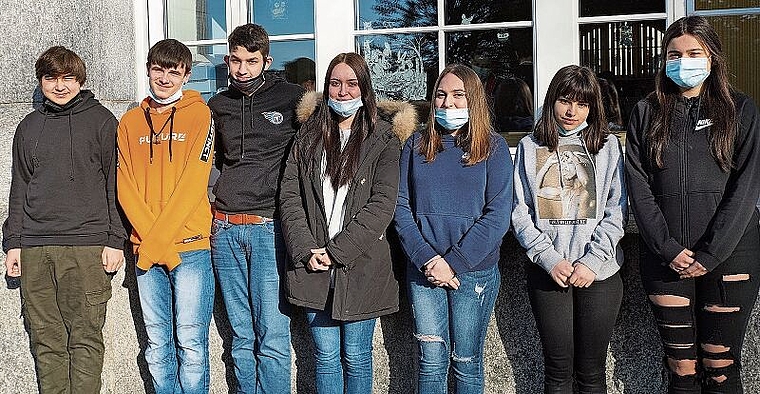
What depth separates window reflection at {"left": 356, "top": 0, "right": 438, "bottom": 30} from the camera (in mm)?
5066

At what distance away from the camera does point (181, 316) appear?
4.04 m

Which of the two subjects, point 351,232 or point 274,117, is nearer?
point 351,232

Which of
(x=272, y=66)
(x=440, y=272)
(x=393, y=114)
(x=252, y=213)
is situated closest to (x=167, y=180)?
(x=252, y=213)

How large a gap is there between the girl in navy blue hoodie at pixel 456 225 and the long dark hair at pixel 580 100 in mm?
217

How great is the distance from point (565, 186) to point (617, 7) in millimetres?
1553

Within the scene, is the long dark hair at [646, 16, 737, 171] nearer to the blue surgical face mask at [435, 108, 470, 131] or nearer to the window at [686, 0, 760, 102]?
the blue surgical face mask at [435, 108, 470, 131]

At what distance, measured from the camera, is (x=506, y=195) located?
375cm

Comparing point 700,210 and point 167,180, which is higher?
point 167,180

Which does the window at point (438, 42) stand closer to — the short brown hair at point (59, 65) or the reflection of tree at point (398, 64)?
the reflection of tree at point (398, 64)

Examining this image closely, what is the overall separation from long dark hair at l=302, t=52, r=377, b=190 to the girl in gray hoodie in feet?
2.54

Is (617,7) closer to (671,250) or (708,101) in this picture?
(708,101)

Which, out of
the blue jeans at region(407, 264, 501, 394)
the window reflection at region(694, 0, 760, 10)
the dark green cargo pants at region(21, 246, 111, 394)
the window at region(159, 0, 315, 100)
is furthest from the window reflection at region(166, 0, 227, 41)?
the window reflection at region(694, 0, 760, 10)

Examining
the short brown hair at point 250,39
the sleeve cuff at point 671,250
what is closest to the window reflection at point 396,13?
the short brown hair at point 250,39

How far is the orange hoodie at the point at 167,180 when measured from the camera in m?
3.94
